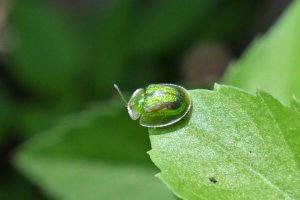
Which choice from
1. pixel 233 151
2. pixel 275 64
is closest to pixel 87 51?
pixel 275 64

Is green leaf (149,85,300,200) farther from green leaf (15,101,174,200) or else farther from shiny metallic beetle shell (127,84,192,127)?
green leaf (15,101,174,200)

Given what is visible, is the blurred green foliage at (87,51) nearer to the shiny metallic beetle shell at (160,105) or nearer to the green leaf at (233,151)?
the shiny metallic beetle shell at (160,105)

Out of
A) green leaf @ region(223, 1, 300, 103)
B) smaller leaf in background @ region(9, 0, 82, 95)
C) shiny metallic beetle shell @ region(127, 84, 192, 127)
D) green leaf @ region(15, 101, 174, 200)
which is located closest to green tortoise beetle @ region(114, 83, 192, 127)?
shiny metallic beetle shell @ region(127, 84, 192, 127)

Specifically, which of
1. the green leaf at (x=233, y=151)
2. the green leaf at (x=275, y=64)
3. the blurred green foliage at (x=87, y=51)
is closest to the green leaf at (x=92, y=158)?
the blurred green foliage at (x=87, y=51)

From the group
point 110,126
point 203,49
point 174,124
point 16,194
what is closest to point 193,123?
point 174,124

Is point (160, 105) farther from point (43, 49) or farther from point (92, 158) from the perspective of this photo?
point (43, 49)
